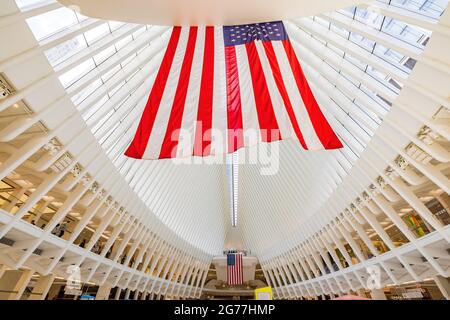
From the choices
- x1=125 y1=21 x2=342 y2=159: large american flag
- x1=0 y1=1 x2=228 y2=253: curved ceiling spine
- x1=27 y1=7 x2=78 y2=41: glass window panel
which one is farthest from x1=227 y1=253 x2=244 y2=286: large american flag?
x1=27 y1=7 x2=78 y2=41: glass window panel

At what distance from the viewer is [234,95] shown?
18.0 ft

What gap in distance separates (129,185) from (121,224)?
2.22m

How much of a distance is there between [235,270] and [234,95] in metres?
27.9

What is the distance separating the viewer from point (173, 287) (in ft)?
80.2

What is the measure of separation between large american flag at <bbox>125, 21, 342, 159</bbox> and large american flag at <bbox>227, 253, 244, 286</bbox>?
88.9 ft

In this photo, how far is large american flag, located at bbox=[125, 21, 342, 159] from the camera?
5188 millimetres

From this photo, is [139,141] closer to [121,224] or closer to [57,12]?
[57,12]

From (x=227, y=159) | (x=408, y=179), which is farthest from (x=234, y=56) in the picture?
(x=227, y=159)

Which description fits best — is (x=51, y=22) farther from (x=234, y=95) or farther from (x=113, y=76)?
(x=234, y=95)

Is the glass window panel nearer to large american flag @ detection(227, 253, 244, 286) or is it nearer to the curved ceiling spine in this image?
the curved ceiling spine

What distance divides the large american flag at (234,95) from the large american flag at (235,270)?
27103 mm

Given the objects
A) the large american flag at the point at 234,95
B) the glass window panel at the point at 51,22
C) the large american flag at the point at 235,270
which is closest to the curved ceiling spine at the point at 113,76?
the glass window panel at the point at 51,22

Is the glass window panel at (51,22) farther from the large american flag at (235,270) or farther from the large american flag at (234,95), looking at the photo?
the large american flag at (235,270)

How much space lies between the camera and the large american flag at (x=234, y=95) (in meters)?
5.19
